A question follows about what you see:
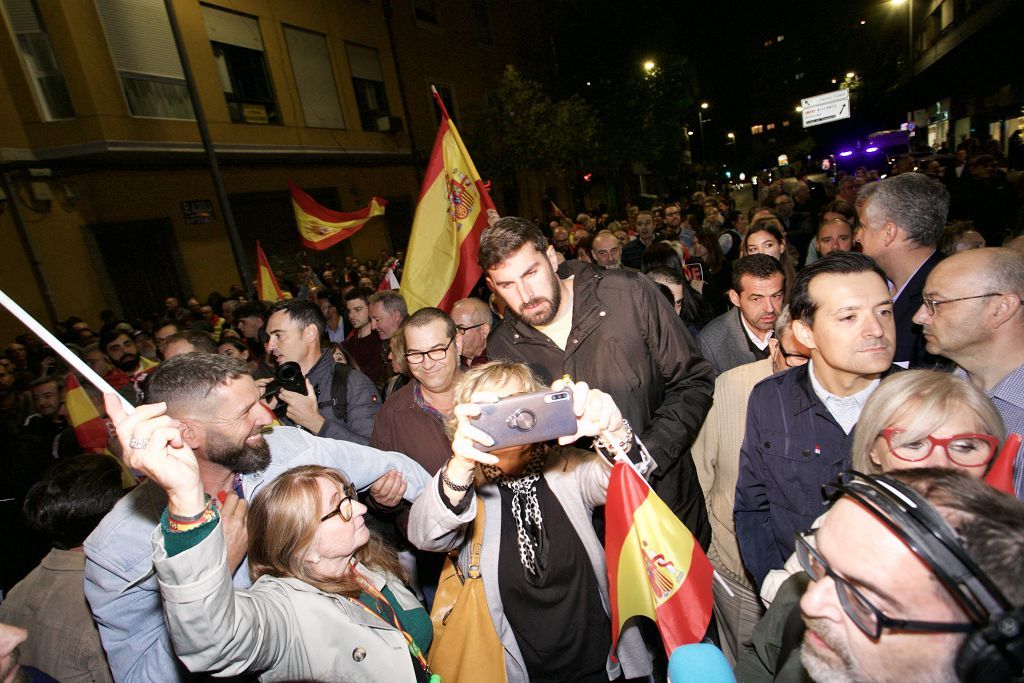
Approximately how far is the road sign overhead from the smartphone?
46705mm

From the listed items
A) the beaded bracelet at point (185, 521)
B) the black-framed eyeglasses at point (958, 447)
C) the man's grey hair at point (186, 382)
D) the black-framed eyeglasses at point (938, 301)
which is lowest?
the black-framed eyeglasses at point (958, 447)

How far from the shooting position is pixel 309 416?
10.3 feet

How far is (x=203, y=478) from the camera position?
2.09m

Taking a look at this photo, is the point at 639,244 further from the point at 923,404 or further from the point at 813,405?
the point at 923,404

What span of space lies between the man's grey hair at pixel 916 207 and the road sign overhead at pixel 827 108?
43.7 meters

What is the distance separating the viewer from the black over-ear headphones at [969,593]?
940 mm

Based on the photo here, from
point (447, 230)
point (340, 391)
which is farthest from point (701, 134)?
point (340, 391)

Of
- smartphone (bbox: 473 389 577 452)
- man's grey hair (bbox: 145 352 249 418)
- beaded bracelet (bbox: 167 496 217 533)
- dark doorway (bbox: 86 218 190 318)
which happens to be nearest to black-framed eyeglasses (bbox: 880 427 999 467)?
smartphone (bbox: 473 389 577 452)

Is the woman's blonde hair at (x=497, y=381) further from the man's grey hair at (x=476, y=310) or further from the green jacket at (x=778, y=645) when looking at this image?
the man's grey hair at (x=476, y=310)

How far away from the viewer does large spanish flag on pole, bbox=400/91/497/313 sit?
5031mm

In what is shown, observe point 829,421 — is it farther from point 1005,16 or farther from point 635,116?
point 635,116

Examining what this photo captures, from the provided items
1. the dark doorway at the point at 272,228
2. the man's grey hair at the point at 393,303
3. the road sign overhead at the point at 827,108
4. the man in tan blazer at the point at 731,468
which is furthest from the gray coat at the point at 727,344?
the road sign overhead at the point at 827,108

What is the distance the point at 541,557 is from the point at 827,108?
4867 cm

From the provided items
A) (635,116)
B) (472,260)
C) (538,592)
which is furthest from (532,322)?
(635,116)
